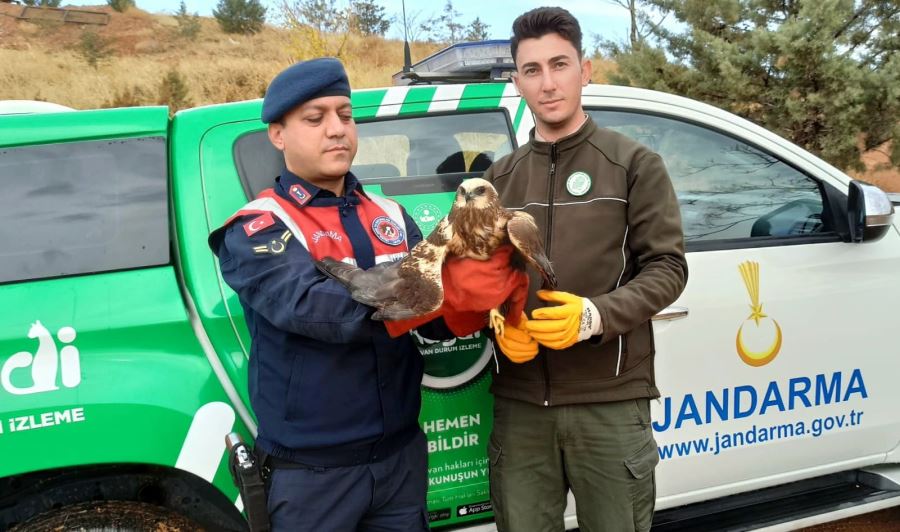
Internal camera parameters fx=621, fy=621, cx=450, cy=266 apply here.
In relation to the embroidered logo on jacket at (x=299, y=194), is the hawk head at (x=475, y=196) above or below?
below

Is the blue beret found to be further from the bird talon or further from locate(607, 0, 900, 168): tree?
locate(607, 0, 900, 168): tree

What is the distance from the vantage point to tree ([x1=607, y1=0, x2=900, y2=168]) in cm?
1006

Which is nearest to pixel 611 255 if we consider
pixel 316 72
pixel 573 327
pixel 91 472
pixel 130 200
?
pixel 573 327

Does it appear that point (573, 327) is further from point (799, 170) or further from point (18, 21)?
point (18, 21)

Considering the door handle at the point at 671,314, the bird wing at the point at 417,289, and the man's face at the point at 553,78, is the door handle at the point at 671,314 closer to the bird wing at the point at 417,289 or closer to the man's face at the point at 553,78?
the man's face at the point at 553,78

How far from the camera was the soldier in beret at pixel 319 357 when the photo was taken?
135cm

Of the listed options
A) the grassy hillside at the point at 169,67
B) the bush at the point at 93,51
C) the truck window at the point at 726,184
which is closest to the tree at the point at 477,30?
the grassy hillside at the point at 169,67

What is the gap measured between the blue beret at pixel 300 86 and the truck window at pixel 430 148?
0.60 meters

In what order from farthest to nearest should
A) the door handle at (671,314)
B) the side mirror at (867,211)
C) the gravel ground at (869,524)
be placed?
1. the gravel ground at (869,524)
2. the side mirror at (867,211)
3. the door handle at (671,314)

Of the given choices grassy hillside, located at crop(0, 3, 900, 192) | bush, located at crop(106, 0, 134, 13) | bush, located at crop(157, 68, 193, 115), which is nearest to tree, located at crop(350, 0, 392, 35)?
grassy hillside, located at crop(0, 3, 900, 192)

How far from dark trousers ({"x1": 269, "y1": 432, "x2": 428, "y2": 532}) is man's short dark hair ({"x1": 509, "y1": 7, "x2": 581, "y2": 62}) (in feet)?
3.76

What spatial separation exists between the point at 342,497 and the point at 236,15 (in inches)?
Result: 1254

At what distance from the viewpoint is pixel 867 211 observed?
2184 millimetres

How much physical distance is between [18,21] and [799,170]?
36.6m
